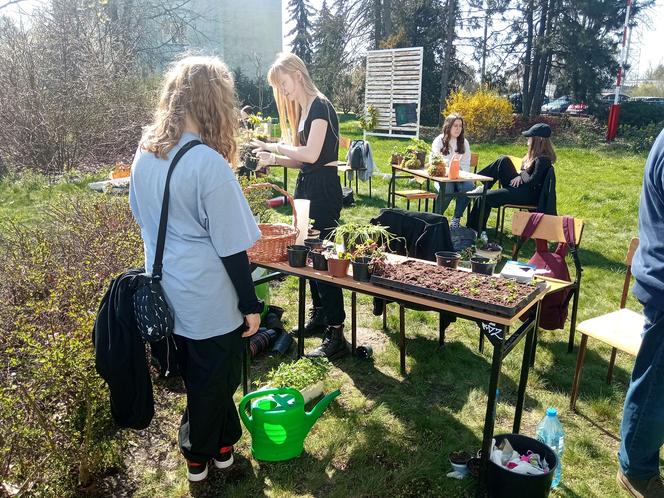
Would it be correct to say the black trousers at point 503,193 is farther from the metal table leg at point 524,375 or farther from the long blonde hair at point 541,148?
the metal table leg at point 524,375

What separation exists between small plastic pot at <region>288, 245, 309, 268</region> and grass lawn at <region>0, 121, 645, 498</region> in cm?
88

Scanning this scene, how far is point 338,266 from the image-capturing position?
258 cm

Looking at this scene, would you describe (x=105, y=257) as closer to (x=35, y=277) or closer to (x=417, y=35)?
(x=35, y=277)

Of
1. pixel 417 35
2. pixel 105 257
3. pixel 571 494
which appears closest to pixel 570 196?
pixel 571 494

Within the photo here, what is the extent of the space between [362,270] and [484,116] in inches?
556

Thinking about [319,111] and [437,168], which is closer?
[319,111]

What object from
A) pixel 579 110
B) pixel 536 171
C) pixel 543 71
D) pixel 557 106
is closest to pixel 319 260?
pixel 536 171

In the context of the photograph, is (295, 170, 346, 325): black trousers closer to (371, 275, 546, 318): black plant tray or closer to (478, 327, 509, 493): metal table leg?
(371, 275, 546, 318): black plant tray

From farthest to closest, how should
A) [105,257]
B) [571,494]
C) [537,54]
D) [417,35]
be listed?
[417,35] → [537,54] → [105,257] → [571,494]

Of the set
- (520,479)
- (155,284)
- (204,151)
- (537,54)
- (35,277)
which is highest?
(537,54)

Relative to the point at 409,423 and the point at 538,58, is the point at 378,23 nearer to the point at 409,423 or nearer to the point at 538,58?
the point at 538,58

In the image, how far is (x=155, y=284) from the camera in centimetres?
188

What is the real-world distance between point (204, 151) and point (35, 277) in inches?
58.9

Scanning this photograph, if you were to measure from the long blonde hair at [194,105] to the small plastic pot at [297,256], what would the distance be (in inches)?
36.7
